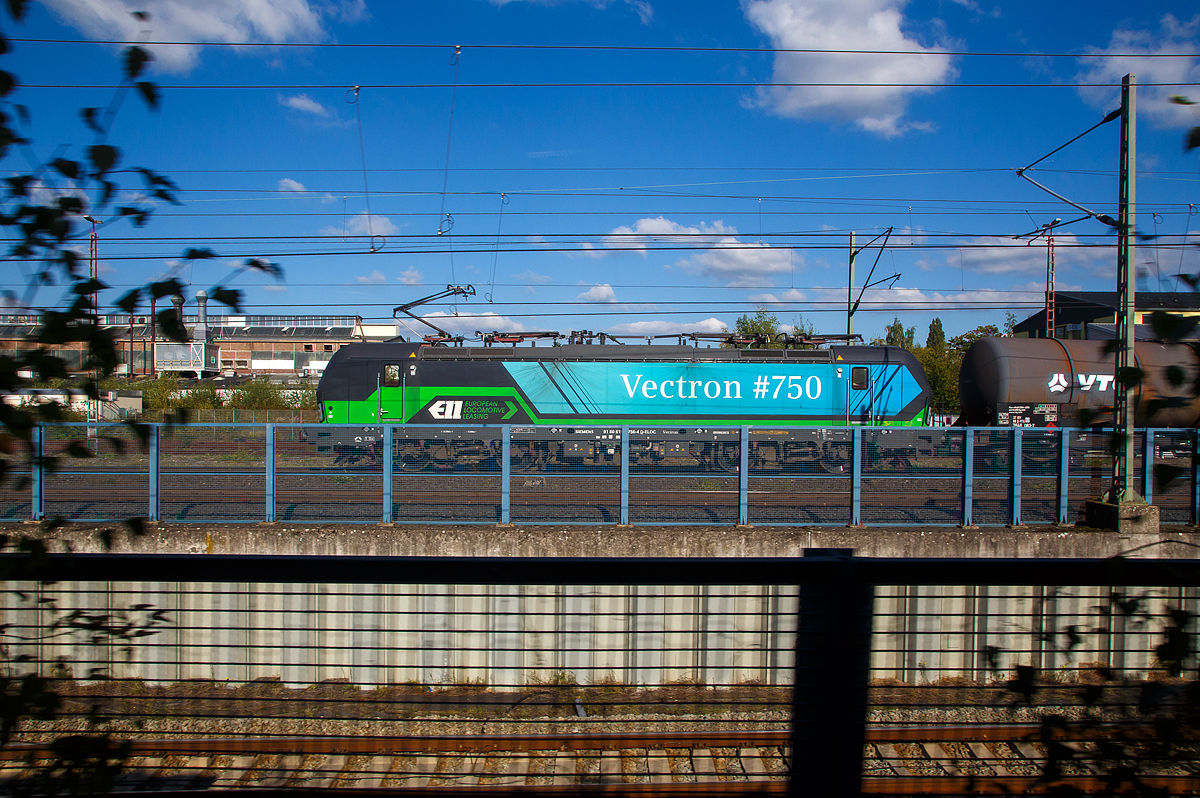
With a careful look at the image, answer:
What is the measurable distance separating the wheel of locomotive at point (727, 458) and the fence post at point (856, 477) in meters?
1.51

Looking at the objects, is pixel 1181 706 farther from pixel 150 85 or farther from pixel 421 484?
pixel 421 484

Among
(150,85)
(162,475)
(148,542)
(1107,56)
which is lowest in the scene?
(148,542)

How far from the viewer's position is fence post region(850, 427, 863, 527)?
8812mm

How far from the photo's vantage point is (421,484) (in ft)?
29.8

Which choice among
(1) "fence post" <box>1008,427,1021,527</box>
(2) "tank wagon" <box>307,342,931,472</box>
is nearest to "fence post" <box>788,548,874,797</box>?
(1) "fence post" <box>1008,427,1021,527</box>

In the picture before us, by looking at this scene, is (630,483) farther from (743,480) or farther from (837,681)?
(837,681)

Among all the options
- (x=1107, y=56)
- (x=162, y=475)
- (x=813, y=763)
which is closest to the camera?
(x=813, y=763)

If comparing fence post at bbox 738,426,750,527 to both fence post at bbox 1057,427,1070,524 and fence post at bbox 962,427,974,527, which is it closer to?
fence post at bbox 962,427,974,527

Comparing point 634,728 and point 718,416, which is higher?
point 718,416

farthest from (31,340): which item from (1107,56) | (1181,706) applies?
(1107,56)

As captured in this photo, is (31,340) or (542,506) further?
(542,506)

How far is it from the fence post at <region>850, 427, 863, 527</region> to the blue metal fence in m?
0.02

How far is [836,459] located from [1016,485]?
7.35 feet

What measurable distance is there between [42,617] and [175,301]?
3.79 ft
